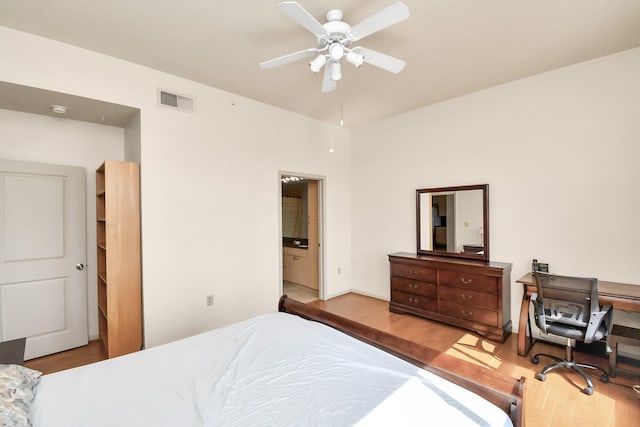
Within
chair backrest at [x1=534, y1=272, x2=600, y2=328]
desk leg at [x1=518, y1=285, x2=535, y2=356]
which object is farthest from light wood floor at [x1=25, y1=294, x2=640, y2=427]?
chair backrest at [x1=534, y1=272, x2=600, y2=328]

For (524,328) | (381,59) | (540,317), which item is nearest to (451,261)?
(524,328)

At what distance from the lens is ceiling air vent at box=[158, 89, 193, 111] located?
3045 mm

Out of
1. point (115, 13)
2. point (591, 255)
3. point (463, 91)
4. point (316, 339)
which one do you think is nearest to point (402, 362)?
point (316, 339)

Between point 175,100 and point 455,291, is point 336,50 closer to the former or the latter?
point 175,100

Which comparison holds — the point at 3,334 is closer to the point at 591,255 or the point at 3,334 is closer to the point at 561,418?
the point at 561,418

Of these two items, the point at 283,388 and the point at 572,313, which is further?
the point at 572,313

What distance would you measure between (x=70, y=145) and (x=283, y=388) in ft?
11.4

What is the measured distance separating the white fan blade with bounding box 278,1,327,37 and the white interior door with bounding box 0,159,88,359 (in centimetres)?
287

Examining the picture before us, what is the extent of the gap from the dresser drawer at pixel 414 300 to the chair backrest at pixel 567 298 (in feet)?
4.09

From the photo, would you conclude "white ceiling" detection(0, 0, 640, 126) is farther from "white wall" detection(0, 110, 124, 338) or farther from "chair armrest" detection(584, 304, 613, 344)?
"chair armrest" detection(584, 304, 613, 344)

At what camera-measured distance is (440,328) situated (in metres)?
3.49

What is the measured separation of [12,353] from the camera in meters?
1.68

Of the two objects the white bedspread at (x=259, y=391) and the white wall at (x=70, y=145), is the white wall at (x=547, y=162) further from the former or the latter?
the white wall at (x=70, y=145)

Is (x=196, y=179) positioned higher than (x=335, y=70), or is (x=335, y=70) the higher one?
(x=335, y=70)
